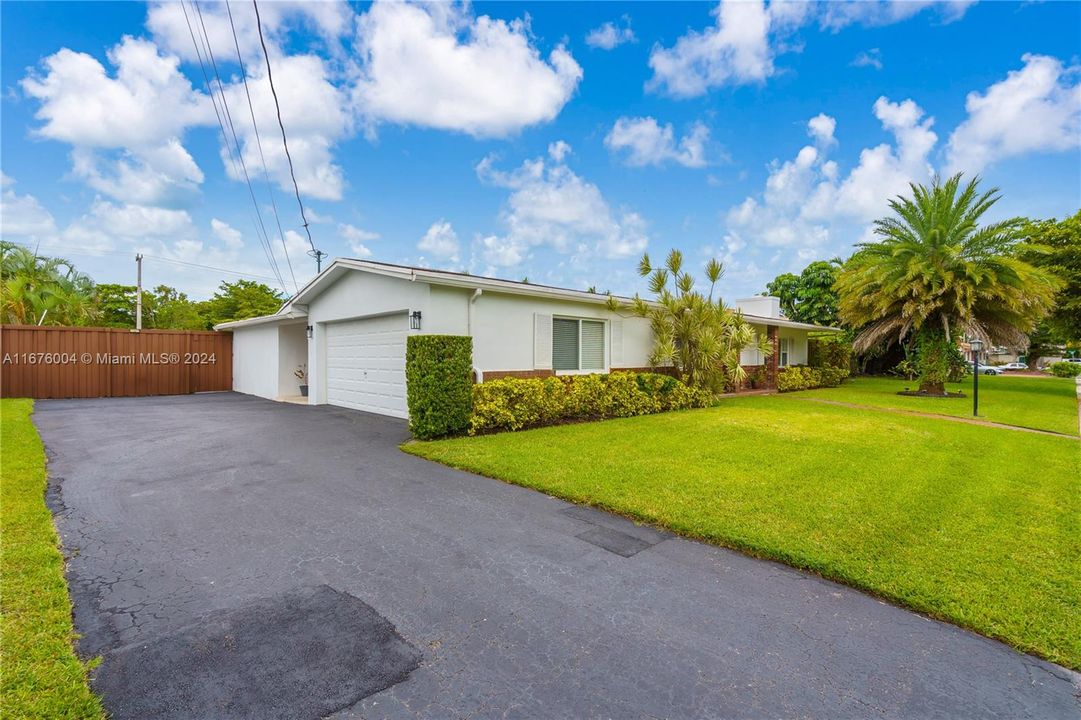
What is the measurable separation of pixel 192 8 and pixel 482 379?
8084 mm

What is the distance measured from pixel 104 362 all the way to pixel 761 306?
23218mm

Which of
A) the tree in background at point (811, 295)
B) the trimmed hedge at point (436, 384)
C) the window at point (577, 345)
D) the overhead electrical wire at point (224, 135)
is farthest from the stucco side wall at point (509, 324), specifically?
the tree in background at point (811, 295)

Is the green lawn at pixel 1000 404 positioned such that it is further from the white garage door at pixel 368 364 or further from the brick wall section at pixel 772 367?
the white garage door at pixel 368 364

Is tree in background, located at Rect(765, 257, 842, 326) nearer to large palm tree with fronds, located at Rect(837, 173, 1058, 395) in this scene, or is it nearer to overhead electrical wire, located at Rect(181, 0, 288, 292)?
large palm tree with fronds, located at Rect(837, 173, 1058, 395)

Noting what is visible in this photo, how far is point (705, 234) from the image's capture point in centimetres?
1700

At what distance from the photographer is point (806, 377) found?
59.1 ft

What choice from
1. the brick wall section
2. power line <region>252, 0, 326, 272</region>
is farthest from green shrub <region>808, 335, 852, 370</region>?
power line <region>252, 0, 326, 272</region>

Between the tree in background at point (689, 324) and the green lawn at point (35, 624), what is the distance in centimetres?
1013

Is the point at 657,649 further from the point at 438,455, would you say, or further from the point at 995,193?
the point at 995,193

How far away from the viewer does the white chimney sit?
63.8ft

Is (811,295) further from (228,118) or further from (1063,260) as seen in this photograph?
(228,118)

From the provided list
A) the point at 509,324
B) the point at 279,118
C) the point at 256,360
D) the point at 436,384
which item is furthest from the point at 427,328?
the point at 256,360

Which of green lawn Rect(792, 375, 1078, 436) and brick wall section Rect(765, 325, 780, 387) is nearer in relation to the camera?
green lawn Rect(792, 375, 1078, 436)

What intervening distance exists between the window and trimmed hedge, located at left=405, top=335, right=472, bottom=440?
11.1 feet
